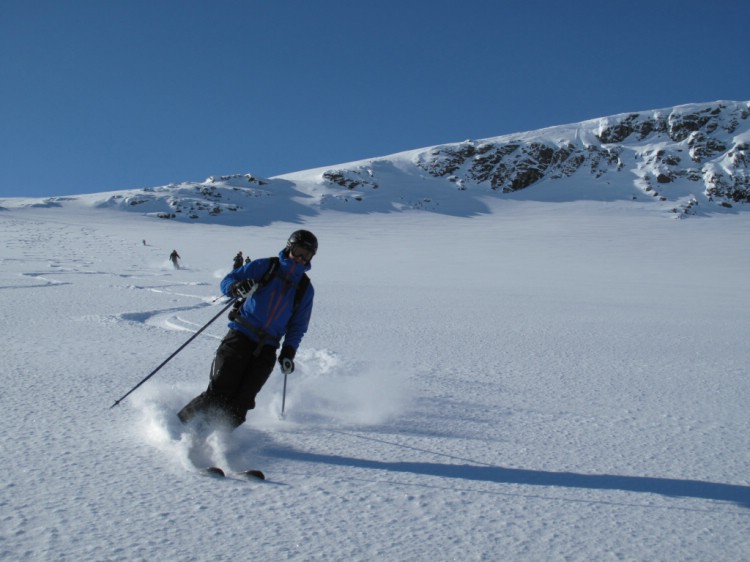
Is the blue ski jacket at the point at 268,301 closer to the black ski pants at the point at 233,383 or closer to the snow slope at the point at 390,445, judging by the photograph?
the black ski pants at the point at 233,383

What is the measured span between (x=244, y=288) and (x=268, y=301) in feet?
0.63

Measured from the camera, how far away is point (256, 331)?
12.0 feet

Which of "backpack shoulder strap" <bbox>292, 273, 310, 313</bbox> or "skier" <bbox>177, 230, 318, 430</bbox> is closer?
"skier" <bbox>177, 230, 318, 430</bbox>

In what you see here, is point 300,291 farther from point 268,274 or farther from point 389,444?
point 389,444

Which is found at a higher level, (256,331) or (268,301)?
(268,301)

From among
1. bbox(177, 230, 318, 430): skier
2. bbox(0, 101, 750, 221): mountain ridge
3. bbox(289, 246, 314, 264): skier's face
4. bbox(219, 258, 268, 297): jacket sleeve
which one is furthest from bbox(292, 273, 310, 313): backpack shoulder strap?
bbox(0, 101, 750, 221): mountain ridge

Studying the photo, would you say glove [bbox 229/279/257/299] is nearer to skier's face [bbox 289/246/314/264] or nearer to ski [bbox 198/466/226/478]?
skier's face [bbox 289/246/314/264]

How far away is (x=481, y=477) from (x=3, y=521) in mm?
2406

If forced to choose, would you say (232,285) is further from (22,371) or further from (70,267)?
(70,267)

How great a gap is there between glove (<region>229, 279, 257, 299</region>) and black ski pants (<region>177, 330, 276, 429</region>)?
271mm

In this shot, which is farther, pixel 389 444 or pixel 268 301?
pixel 268 301

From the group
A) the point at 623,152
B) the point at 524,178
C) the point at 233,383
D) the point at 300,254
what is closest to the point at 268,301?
the point at 300,254

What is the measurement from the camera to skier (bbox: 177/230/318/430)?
3.44 m

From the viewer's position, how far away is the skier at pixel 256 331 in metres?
3.44
